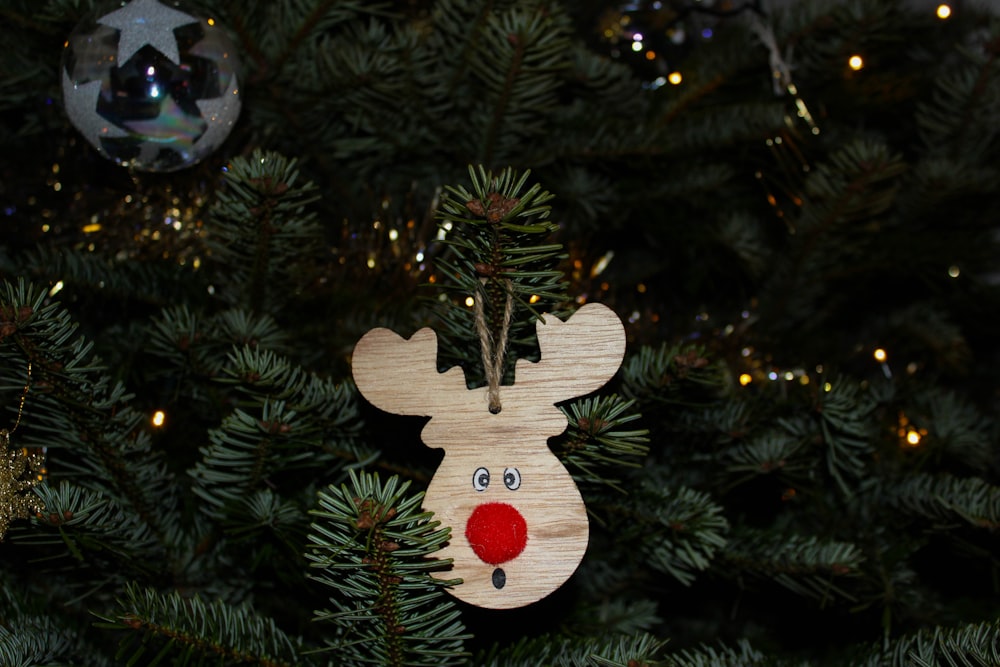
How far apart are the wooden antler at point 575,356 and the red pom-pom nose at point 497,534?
6 cm

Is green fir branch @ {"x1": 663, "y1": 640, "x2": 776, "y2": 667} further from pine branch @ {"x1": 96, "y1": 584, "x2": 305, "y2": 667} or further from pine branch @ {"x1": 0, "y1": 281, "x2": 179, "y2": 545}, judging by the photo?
pine branch @ {"x1": 0, "y1": 281, "x2": 179, "y2": 545}

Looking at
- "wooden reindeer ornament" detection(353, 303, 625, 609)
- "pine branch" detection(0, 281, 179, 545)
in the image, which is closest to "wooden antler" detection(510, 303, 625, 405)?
"wooden reindeer ornament" detection(353, 303, 625, 609)

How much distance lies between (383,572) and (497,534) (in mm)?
65

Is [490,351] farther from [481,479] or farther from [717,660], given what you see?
[717,660]

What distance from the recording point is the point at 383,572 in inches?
16.0

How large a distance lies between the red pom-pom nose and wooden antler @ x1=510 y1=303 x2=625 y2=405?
61mm

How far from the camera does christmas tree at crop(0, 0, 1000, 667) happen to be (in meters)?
0.47

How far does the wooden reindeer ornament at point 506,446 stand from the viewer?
449 mm

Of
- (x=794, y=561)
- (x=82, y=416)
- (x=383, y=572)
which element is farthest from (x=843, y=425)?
(x=82, y=416)

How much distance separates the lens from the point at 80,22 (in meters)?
0.61

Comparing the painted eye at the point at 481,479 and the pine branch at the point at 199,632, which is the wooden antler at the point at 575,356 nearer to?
the painted eye at the point at 481,479

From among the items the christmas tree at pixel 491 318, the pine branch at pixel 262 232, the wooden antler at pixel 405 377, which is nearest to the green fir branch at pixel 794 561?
the christmas tree at pixel 491 318

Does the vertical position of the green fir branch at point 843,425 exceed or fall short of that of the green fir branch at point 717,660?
it exceeds it

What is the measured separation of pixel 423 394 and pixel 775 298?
0.42 metres
